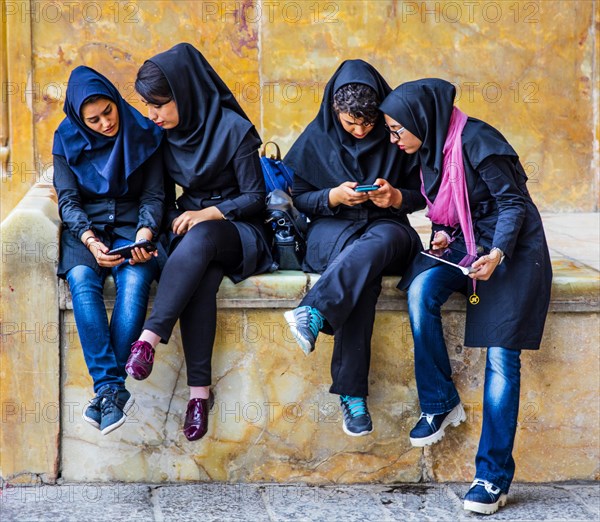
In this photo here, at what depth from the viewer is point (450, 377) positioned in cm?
405

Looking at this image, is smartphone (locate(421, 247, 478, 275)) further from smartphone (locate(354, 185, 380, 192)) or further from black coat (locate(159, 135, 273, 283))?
black coat (locate(159, 135, 273, 283))

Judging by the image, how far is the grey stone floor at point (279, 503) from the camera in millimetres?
3848

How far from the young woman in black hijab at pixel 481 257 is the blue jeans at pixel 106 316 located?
1.03 metres

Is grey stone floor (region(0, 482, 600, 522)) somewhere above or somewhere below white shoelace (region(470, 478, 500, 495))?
below

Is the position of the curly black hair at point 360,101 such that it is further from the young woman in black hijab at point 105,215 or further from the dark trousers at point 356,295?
the young woman in black hijab at point 105,215

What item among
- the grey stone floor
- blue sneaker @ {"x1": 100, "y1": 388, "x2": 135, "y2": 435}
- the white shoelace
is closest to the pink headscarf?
the white shoelace

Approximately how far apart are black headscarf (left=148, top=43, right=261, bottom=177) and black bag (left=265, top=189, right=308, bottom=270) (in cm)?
28

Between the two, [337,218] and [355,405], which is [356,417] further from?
[337,218]

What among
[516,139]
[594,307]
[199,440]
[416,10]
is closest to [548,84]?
[516,139]

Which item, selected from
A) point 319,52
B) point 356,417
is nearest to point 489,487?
point 356,417

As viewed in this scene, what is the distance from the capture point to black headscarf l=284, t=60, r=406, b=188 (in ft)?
13.4

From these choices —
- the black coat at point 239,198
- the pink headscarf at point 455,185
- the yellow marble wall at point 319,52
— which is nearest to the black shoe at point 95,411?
the black coat at point 239,198

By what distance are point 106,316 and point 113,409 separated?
0.36 meters

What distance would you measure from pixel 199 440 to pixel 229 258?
Answer: 737 mm
